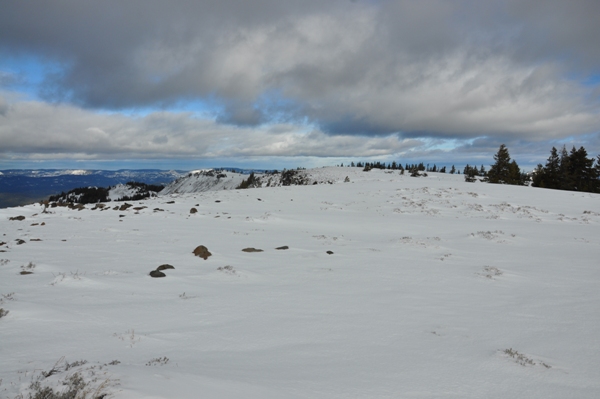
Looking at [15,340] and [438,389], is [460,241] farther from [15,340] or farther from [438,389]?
[15,340]

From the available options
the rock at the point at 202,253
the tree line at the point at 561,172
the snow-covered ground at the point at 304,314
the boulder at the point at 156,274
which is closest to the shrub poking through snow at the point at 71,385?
the snow-covered ground at the point at 304,314

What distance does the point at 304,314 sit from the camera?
6.35 meters

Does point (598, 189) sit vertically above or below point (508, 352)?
above

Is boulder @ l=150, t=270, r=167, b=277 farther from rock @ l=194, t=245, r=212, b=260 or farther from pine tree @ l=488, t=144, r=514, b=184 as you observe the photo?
pine tree @ l=488, t=144, r=514, b=184

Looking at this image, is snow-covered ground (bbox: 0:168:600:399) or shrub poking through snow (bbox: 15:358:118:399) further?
snow-covered ground (bbox: 0:168:600:399)

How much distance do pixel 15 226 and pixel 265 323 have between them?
18663 mm

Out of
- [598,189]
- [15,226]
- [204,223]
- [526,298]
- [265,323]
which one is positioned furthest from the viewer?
[598,189]

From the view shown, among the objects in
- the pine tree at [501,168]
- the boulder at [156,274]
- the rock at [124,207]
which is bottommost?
the boulder at [156,274]

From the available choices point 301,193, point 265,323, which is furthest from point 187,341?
point 301,193

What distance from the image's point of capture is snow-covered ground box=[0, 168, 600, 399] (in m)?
3.98

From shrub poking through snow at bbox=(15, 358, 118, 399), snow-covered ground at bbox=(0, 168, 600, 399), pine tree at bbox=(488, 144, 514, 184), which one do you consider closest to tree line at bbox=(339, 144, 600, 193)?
pine tree at bbox=(488, 144, 514, 184)

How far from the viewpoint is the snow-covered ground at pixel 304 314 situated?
3.98m

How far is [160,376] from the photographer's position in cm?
360

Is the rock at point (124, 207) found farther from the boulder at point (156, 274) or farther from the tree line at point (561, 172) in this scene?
the tree line at point (561, 172)
